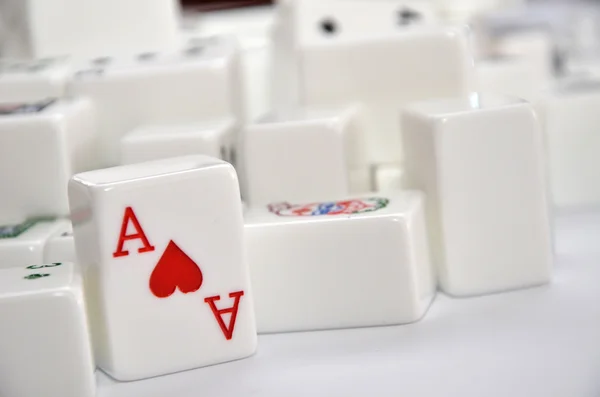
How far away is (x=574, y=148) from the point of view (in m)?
1.61

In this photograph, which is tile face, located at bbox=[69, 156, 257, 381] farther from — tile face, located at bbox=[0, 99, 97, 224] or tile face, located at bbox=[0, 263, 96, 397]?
tile face, located at bbox=[0, 99, 97, 224]

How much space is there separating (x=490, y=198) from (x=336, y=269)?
0.25 metres

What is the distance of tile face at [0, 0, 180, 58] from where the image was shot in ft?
5.48

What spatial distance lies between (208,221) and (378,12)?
99 centimetres

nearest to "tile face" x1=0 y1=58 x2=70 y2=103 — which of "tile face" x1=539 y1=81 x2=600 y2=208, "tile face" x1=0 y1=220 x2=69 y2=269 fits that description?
"tile face" x1=0 y1=220 x2=69 y2=269

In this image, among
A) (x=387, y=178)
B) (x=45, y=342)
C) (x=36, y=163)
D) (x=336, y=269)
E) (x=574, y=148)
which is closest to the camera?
(x=45, y=342)

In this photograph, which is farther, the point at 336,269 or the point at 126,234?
the point at 336,269

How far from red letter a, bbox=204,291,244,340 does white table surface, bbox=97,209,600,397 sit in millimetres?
40

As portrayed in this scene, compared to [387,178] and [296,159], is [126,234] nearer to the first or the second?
[296,159]

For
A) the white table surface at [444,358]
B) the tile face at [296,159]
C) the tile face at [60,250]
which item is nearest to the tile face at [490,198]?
the white table surface at [444,358]

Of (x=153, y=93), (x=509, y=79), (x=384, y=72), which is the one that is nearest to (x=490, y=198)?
(x=384, y=72)

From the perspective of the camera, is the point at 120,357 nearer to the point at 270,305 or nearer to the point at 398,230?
the point at 270,305

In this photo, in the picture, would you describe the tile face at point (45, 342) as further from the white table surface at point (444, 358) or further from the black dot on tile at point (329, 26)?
the black dot on tile at point (329, 26)

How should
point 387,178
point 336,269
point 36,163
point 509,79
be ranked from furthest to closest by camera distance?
point 509,79
point 387,178
point 36,163
point 336,269
